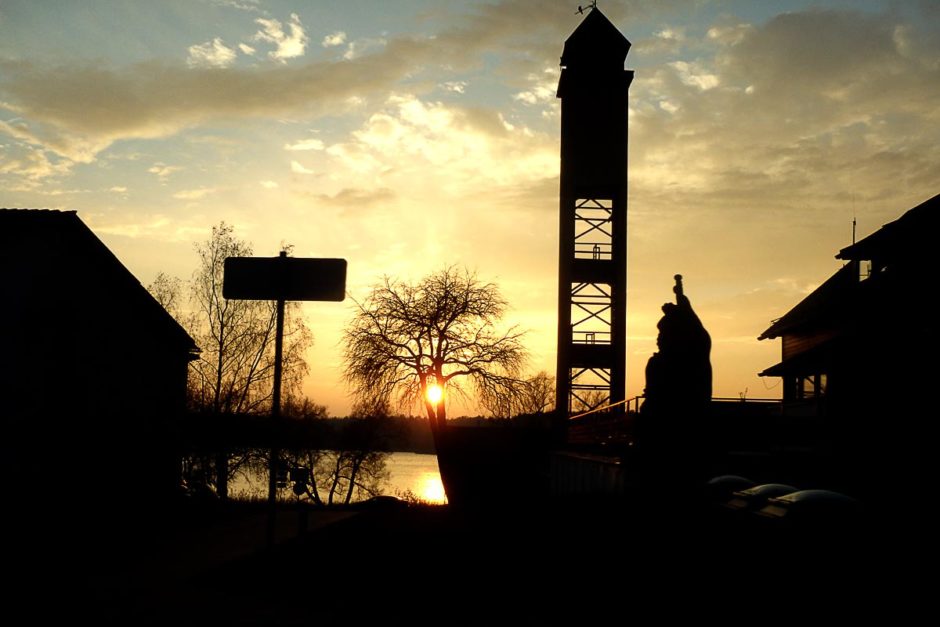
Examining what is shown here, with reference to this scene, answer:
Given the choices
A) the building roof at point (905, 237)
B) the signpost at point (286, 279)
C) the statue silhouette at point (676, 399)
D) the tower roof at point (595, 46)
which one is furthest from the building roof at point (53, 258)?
the tower roof at point (595, 46)

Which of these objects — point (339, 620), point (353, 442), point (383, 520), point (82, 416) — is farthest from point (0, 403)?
point (353, 442)

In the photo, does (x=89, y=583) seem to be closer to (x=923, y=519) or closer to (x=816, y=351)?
(x=923, y=519)

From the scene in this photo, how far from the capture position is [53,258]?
21641 mm

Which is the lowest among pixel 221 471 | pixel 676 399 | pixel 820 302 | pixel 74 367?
pixel 221 471

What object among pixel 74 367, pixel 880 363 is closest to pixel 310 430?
pixel 74 367

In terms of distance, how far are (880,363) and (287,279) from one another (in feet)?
56.8

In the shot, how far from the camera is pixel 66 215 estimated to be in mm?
22078

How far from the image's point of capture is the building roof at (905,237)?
25094 mm

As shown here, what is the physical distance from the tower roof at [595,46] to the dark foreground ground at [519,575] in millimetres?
30498

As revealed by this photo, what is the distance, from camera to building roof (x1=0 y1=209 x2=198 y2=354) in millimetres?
21094

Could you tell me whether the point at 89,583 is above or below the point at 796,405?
below

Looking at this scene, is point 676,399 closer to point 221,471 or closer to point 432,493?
point 221,471

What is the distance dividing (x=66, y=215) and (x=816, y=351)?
20.0m

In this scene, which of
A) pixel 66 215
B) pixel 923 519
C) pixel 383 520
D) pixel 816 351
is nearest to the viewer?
pixel 923 519
